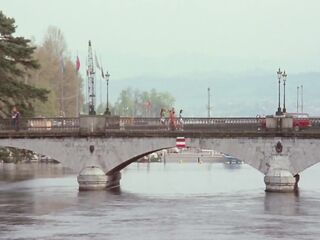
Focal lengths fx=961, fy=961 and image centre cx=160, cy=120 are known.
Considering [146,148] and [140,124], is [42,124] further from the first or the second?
[146,148]

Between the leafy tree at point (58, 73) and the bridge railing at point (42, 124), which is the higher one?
the leafy tree at point (58, 73)

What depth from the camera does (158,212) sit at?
49.5 m

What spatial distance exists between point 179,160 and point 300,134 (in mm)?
92394

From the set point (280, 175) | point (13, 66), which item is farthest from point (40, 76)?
point (280, 175)

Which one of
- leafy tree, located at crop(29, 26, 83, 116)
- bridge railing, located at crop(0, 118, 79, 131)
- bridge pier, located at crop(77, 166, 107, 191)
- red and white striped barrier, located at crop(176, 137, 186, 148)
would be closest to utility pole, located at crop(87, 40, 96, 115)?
bridge railing, located at crop(0, 118, 79, 131)

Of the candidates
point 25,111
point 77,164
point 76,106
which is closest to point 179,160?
point 76,106

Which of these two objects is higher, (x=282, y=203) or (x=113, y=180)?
(x=113, y=180)

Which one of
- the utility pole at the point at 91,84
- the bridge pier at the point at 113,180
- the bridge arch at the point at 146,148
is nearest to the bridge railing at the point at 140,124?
the bridge arch at the point at 146,148

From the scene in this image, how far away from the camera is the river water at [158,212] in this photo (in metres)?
39.9

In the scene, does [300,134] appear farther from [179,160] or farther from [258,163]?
[179,160]

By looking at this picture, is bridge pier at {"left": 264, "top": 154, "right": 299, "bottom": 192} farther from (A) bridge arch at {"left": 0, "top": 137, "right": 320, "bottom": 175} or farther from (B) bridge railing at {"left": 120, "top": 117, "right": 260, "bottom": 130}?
(B) bridge railing at {"left": 120, "top": 117, "right": 260, "bottom": 130}

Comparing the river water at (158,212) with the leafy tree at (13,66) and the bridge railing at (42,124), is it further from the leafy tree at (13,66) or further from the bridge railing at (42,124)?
the leafy tree at (13,66)

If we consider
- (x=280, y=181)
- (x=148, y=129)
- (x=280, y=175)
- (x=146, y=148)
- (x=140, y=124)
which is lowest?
(x=280, y=181)

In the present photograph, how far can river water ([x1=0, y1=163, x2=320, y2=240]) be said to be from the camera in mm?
39906
